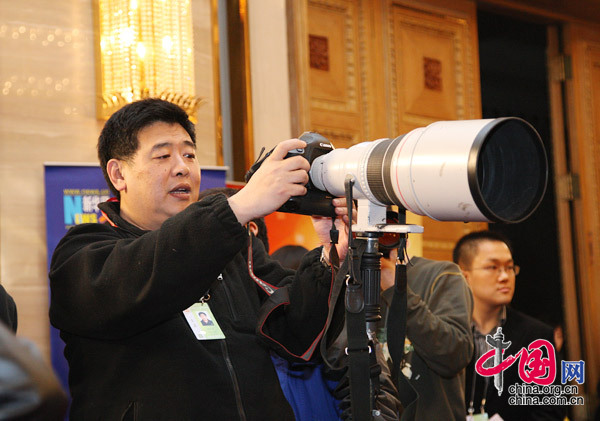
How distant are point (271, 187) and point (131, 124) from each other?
498mm

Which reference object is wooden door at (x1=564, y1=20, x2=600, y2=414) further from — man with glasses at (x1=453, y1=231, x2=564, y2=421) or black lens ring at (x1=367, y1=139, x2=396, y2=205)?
black lens ring at (x1=367, y1=139, x2=396, y2=205)

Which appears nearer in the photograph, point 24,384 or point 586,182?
point 24,384

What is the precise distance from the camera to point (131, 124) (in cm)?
175

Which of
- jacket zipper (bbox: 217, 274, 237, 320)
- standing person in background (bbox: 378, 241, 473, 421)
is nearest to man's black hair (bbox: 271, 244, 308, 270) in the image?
standing person in background (bbox: 378, 241, 473, 421)

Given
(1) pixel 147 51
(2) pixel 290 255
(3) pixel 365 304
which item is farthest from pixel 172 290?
(1) pixel 147 51

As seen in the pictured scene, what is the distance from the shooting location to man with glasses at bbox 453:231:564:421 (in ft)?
9.69

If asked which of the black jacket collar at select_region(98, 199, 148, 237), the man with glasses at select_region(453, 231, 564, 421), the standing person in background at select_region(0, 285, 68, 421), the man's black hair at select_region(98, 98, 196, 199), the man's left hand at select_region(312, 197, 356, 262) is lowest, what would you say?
the man with glasses at select_region(453, 231, 564, 421)

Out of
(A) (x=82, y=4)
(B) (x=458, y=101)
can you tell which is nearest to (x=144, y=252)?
(A) (x=82, y=4)

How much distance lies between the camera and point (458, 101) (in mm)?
4777

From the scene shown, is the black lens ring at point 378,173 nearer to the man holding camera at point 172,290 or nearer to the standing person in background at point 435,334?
the man holding camera at point 172,290

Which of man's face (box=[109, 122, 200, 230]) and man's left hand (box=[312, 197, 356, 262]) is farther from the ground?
man's face (box=[109, 122, 200, 230])

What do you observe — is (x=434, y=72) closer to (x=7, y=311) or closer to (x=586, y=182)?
(x=586, y=182)

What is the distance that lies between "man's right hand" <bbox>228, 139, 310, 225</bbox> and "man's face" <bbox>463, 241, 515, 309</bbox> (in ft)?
6.17

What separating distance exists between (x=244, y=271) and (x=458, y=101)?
3.30 meters
